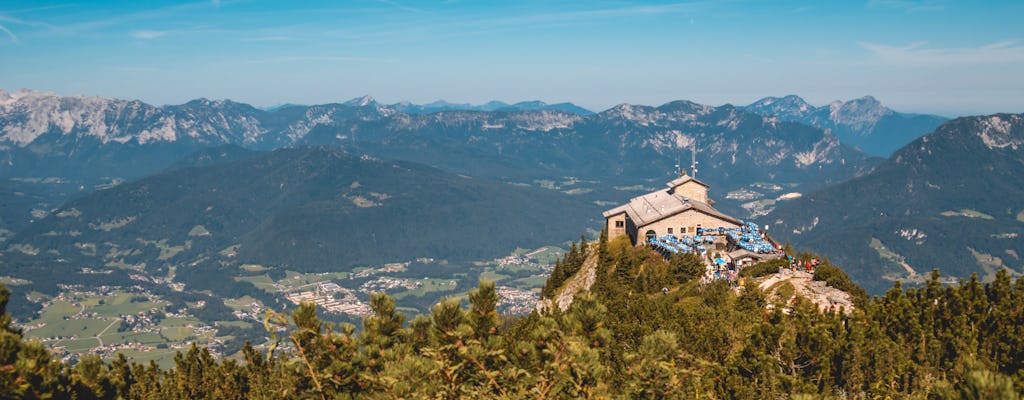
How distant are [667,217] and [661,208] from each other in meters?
4.18

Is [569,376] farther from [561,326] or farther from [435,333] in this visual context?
[435,333]

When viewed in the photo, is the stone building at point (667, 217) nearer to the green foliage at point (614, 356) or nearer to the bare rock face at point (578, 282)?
the bare rock face at point (578, 282)

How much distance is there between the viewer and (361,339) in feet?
56.5

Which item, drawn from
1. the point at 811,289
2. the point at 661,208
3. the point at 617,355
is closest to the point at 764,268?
the point at 811,289

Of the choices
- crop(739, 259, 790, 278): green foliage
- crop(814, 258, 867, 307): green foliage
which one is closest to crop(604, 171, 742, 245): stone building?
crop(739, 259, 790, 278): green foliage

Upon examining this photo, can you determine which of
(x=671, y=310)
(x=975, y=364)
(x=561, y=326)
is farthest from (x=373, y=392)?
(x=671, y=310)

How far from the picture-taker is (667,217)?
240ft

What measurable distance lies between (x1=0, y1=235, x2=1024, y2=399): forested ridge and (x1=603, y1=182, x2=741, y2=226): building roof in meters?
23.3

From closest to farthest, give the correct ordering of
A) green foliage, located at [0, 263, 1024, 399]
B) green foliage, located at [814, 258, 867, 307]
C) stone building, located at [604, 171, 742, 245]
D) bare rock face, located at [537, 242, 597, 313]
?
green foliage, located at [0, 263, 1024, 399]
green foliage, located at [814, 258, 867, 307]
bare rock face, located at [537, 242, 597, 313]
stone building, located at [604, 171, 742, 245]

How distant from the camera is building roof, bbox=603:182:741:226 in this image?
7275 cm

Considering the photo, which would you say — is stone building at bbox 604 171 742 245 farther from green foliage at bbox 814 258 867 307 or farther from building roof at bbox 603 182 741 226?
green foliage at bbox 814 258 867 307

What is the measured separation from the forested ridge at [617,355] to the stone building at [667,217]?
23.2 meters

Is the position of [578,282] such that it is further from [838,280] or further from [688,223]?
[838,280]

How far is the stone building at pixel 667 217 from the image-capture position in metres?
72.8
